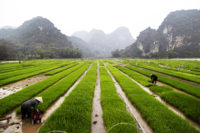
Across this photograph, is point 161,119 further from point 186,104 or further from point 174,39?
point 174,39

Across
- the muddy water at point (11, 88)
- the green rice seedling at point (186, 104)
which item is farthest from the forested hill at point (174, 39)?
the muddy water at point (11, 88)

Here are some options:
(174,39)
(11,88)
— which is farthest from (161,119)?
(174,39)

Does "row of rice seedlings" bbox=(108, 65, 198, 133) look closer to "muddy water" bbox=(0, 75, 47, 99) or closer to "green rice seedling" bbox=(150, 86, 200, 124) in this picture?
"green rice seedling" bbox=(150, 86, 200, 124)

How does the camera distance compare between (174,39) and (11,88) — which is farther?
(174,39)

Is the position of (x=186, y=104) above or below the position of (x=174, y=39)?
below

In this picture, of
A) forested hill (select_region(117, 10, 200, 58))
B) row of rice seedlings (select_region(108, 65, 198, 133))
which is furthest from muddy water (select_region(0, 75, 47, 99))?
forested hill (select_region(117, 10, 200, 58))

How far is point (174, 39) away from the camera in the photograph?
151 meters

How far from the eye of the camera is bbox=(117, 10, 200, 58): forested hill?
132m

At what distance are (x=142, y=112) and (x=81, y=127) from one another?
4.44 meters

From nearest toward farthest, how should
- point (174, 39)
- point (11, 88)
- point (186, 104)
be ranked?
point (186, 104) < point (11, 88) < point (174, 39)

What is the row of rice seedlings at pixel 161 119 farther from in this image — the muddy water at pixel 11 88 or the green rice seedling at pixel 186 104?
the muddy water at pixel 11 88

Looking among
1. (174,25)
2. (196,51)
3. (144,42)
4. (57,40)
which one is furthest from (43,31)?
(196,51)

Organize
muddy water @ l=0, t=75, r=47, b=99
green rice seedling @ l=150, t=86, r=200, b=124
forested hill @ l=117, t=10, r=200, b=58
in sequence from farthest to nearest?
forested hill @ l=117, t=10, r=200, b=58 < muddy water @ l=0, t=75, r=47, b=99 < green rice seedling @ l=150, t=86, r=200, b=124

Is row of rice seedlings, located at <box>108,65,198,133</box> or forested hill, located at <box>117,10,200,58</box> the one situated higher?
forested hill, located at <box>117,10,200,58</box>
